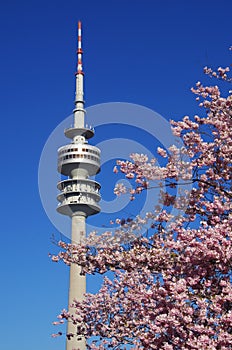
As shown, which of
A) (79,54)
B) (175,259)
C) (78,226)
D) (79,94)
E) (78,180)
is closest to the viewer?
(175,259)

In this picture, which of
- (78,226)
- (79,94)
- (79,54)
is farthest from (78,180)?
(79,54)

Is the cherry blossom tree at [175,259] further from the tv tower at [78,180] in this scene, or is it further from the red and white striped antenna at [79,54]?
the red and white striped antenna at [79,54]

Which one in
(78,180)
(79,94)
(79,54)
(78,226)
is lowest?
(78,226)

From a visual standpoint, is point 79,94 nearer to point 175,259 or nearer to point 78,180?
point 78,180

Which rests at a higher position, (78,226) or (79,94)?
(79,94)

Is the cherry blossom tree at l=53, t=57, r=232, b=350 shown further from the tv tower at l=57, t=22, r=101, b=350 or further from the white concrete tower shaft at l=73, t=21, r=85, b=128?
the white concrete tower shaft at l=73, t=21, r=85, b=128

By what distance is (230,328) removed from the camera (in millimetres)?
7410

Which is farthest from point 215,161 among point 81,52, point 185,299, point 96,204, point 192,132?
point 81,52

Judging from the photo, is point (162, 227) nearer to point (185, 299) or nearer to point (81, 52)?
point (185, 299)

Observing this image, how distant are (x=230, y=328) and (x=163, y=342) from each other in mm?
1144

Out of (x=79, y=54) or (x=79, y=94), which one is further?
(x=79, y=94)

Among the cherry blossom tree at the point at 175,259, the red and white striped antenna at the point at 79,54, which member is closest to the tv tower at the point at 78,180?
the red and white striped antenna at the point at 79,54

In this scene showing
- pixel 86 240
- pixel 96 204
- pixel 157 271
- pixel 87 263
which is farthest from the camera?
pixel 96 204

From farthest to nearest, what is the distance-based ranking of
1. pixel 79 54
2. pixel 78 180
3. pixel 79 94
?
pixel 79 94
pixel 79 54
pixel 78 180
